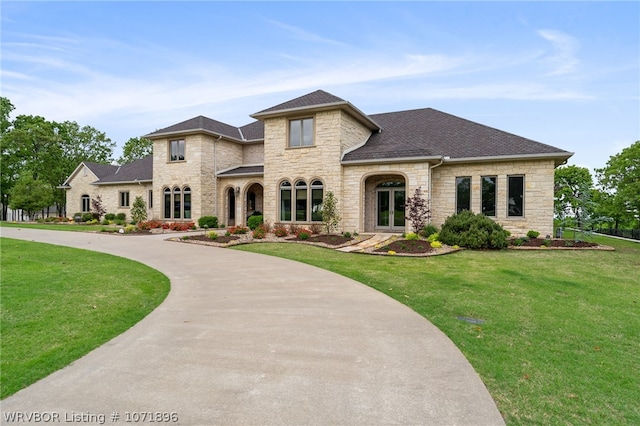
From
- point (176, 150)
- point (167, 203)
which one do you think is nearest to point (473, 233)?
point (176, 150)

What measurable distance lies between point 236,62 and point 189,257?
10407 millimetres

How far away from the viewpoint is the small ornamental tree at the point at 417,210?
15.0 metres

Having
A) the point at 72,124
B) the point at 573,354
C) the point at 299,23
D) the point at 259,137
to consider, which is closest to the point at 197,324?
the point at 573,354

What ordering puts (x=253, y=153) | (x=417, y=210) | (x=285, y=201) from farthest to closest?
1. (x=253, y=153)
2. (x=285, y=201)
3. (x=417, y=210)

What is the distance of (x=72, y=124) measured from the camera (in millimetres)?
46594

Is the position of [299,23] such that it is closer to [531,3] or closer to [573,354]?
[531,3]

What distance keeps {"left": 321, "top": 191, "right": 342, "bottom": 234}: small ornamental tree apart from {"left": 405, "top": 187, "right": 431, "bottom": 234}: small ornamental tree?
3.52 metres

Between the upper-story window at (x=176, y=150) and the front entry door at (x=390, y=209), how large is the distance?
1402 cm

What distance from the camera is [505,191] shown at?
1608 centimetres

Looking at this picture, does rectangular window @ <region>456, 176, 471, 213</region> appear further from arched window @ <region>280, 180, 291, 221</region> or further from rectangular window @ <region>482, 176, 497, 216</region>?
arched window @ <region>280, 180, 291, 221</region>

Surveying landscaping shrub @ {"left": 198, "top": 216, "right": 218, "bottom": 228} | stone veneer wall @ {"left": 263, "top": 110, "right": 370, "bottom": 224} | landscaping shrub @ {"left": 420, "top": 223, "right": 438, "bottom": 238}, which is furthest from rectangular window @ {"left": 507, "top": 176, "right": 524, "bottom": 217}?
landscaping shrub @ {"left": 198, "top": 216, "right": 218, "bottom": 228}

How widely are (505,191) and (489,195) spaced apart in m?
0.72

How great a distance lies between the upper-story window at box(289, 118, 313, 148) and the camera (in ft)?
57.4

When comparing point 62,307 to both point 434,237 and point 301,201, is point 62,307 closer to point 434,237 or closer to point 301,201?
point 434,237
